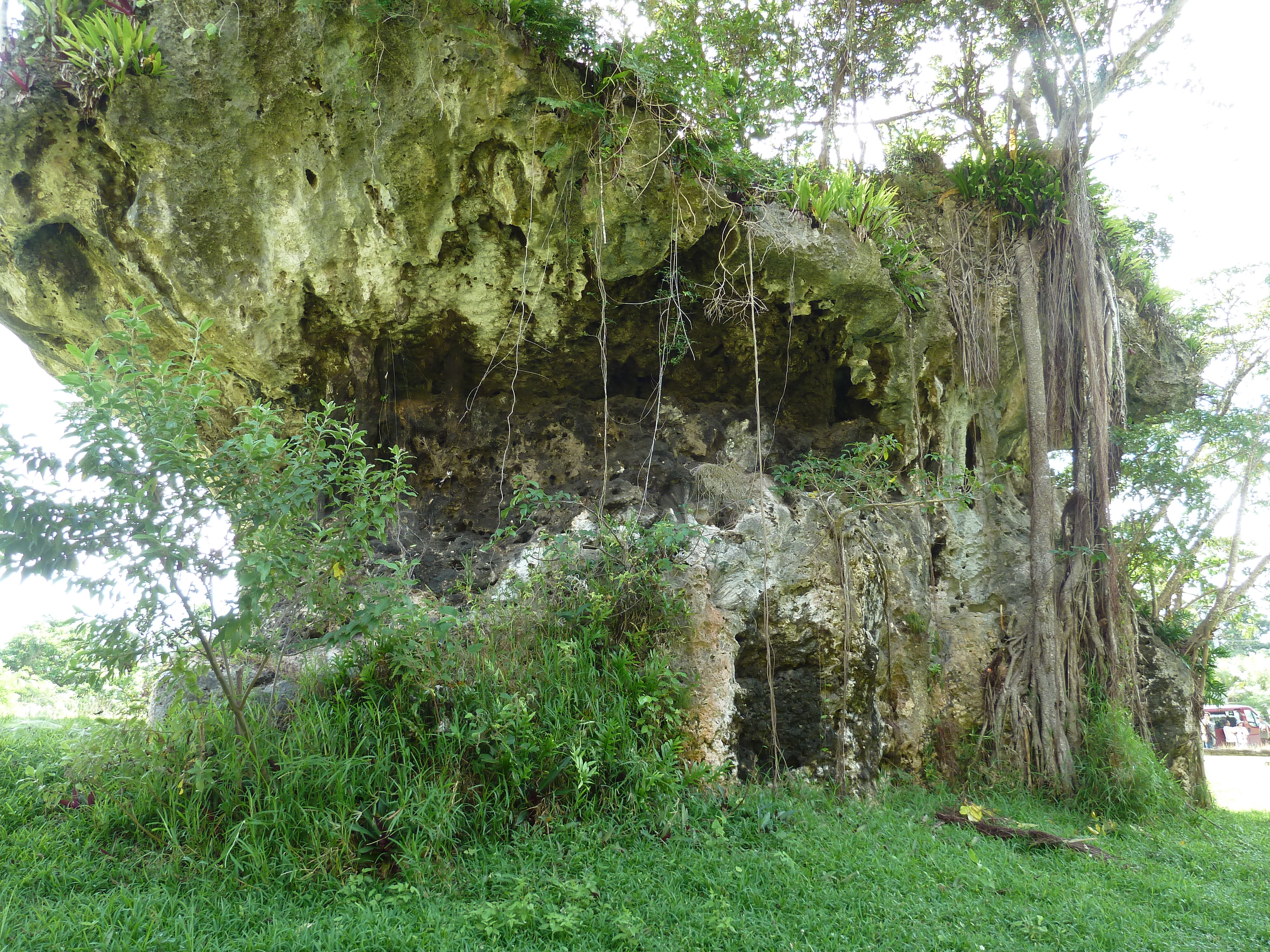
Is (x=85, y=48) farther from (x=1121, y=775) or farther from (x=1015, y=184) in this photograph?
(x=1121, y=775)

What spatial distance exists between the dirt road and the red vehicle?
2.83 metres

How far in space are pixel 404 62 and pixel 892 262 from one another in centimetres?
400

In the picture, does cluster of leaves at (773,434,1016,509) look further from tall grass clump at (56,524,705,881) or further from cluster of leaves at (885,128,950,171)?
cluster of leaves at (885,128,950,171)

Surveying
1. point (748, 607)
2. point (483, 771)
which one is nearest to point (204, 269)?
point (483, 771)

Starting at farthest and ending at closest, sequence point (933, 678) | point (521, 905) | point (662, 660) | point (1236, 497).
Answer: point (1236, 497)
point (933, 678)
point (662, 660)
point (521, 905)

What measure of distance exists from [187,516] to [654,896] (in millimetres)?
2709

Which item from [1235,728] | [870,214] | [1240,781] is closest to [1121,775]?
[870,214]

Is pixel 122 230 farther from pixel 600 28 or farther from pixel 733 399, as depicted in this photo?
pixel 733 399

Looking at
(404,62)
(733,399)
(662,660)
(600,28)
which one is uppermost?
(600,28)

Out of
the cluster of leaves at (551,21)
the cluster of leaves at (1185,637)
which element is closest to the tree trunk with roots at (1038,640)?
the cluster of leaves at (1185,637)

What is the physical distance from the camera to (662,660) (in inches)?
169

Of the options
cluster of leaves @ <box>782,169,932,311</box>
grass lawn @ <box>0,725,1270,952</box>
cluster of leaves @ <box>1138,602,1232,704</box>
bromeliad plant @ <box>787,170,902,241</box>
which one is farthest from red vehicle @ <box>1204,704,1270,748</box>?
bromeliad plant @ <box>787,170,902,241</box>

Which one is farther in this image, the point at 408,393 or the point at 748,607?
the point at 408,393

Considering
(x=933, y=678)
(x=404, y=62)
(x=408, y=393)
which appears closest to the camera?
(x=404, y=62)
